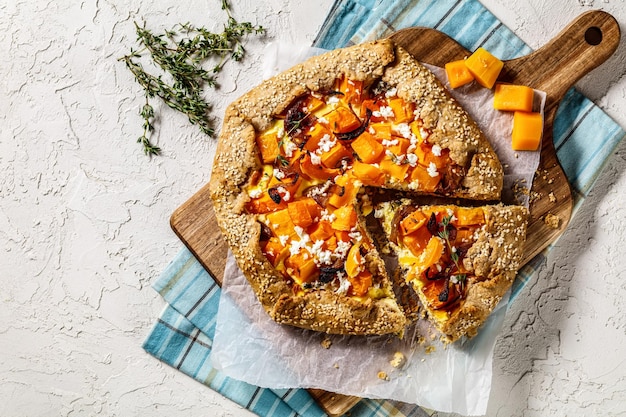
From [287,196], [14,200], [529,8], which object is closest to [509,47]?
[529,8]

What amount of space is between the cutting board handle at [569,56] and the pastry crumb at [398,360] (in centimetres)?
210

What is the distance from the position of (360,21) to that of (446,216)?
5.30ft

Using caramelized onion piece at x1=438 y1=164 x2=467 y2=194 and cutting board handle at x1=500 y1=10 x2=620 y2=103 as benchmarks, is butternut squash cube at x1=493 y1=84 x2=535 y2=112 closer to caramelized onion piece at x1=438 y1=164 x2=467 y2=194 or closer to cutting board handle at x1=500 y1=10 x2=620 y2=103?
cutting board handle at x1=500 y1=10 x2=620 y2=103

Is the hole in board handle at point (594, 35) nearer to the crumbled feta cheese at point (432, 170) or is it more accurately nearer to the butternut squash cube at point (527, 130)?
the butternut squash cube at point (527, 130)

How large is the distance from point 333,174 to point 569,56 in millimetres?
1904

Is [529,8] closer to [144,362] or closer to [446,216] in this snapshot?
[446,216]

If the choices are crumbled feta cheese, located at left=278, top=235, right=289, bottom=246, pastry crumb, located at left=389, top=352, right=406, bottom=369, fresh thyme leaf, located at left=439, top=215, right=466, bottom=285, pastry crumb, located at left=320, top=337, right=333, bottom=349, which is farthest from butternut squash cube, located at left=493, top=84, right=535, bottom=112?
pastry crumb, located at left=320, top=337, right=333, bottom=349

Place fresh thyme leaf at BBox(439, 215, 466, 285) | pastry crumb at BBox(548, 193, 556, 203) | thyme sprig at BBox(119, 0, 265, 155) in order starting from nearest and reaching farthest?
fresh thyme leaf at BBox(439, 215, 466, 285)
pastry crumb at BBox(548, 193, 556, 203)
thyme sprig at BBox(119, 0, 265, 155)

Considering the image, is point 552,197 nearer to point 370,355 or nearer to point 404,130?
point 404,130

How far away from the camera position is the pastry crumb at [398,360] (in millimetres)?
4023

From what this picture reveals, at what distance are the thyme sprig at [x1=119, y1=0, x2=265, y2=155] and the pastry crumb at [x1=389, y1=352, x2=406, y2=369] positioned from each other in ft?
6.89

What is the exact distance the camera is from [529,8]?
4254mm

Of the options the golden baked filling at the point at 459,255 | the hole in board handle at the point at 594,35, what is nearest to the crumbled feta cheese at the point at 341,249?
the golden baked filling at the point at 459,255

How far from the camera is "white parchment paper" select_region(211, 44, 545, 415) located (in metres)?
4.02
